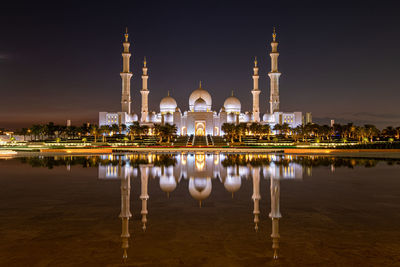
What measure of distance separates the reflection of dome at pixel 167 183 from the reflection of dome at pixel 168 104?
5198 cm

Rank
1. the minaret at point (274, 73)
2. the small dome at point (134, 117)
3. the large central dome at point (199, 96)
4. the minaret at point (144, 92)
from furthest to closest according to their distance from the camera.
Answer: the large central dome at point (199, 96), the small dome at point (134, 117), the minaret at point (144, 92), the minaret at point (274, 73)

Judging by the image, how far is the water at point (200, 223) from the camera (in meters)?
4.35

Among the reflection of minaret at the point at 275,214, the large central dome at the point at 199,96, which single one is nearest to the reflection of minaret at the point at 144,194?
the reflection of minaret at the point at 275,214

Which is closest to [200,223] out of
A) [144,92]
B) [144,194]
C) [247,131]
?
[144,194]

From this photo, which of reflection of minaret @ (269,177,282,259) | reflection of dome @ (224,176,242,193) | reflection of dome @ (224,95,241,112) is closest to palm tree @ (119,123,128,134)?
reflection of dome @ (224,95,241,112)

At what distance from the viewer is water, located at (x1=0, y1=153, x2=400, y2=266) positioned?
4352 mm

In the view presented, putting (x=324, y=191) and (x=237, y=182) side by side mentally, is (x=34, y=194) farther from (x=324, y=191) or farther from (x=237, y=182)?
(x=324, y=191)

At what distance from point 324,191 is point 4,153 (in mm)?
23183

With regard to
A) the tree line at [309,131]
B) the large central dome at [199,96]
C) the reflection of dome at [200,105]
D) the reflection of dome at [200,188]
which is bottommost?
the reflection of dome at [200,188]

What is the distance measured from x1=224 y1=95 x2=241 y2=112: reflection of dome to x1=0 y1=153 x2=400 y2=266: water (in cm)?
5328

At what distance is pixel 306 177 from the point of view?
1171cm

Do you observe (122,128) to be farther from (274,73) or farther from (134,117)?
(274,73)

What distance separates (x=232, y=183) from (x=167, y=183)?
6.60 feet

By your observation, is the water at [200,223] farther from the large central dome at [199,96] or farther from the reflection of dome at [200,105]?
the large central dome at [199,96]
